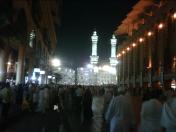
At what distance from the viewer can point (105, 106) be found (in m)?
20.8

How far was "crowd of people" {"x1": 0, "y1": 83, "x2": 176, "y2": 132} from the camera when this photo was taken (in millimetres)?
8688

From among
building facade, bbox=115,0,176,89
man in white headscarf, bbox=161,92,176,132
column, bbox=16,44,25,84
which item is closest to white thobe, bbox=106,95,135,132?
man in white headscarf, bbox=161,92,176,132

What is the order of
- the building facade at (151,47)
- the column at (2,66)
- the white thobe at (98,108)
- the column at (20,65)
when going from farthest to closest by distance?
the building facade at (151,47)
the column at (20,65)
the column at (2,66)
the white thobe at (98,108)

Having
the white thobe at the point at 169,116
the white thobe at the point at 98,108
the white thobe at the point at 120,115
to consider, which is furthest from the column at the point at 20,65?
the white thobe at the point at 169,116

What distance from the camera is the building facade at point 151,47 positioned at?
1989 inches

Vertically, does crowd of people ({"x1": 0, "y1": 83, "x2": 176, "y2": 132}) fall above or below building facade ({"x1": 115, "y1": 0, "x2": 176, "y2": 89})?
below

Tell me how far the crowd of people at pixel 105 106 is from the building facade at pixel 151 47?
20189mm

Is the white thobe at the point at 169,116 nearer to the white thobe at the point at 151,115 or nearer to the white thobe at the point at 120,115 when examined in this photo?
the white thobe at the point at 151,115

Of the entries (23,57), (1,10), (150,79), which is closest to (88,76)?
(150,79)

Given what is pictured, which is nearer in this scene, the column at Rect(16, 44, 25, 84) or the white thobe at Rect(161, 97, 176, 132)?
the white thobe at Rect(161, 97, 176, 132)

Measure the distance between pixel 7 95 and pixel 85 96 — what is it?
4.50 meters

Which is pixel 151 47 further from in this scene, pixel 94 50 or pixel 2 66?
pixel 94 50

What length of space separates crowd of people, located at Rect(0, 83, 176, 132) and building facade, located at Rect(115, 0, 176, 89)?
2019cm

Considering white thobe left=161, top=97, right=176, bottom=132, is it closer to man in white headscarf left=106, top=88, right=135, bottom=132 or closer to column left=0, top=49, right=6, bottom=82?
man in white headscarf left=106, top=88, right=135, bottom=132
